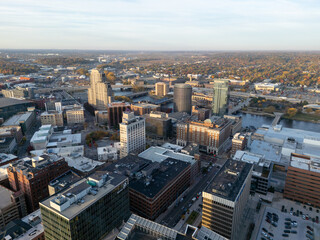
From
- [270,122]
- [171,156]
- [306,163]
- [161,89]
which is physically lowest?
[270,122]

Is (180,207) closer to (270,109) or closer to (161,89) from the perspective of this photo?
(270,109)

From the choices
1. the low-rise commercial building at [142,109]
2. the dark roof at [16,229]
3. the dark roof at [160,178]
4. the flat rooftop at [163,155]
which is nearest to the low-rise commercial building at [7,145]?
the flat rooftop at [163,155]

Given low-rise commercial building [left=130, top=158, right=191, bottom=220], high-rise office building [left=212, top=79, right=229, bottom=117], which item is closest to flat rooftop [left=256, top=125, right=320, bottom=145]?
high-rise office building [left=212, top=79, right=229, bottom=117]

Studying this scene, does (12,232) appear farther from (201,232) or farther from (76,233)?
(201,232)

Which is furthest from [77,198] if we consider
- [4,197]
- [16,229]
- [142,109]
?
[142,109]

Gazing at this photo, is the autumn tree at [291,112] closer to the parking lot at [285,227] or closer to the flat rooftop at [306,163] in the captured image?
the flat rooftop at [306,163]

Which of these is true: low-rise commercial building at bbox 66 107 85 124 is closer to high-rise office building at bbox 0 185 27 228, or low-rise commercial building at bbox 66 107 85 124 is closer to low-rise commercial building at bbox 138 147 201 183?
low-rise commercial building at bbox 138 147 201 183

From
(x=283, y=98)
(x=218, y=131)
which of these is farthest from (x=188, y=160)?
(x=283, y=98)
